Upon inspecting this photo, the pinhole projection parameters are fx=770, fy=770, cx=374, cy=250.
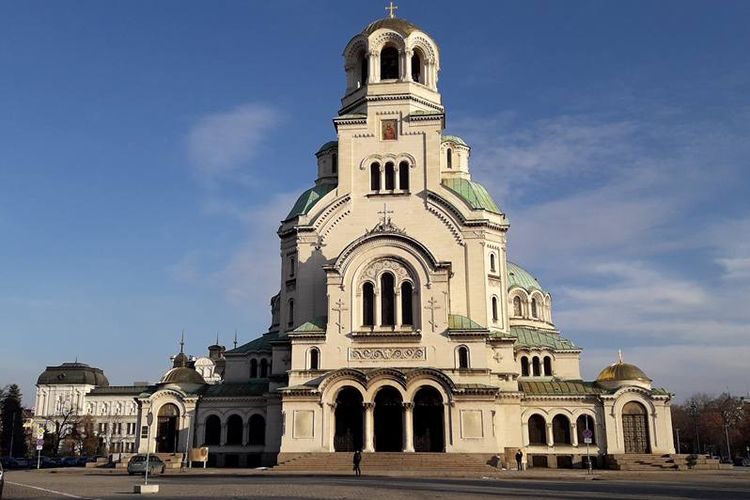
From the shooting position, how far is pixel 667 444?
48.3 meters

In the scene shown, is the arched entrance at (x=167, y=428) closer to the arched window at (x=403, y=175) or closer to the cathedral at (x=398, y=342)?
the cathedral at (x=398, y=342)

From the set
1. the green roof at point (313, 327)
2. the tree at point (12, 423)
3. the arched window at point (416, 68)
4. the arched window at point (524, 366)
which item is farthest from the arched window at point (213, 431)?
the tree at point (12, 423)

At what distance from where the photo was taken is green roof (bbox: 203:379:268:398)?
51750 mm

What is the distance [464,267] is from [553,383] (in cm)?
1002

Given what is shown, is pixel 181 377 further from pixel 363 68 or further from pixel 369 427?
pixel 363 68

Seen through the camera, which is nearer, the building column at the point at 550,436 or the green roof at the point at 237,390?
the building column at the point at 550,436

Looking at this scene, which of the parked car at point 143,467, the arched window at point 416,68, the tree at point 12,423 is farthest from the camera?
the tree at point 12,423

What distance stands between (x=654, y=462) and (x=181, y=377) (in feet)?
102

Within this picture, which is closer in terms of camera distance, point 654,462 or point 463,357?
point 654,462

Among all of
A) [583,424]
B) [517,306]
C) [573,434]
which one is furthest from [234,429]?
[517,306]

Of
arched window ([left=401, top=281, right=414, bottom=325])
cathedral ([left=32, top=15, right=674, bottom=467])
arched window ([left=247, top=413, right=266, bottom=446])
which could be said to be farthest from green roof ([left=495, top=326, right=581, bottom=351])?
arched window ([left=247, top=413, right=266, bottom=446])

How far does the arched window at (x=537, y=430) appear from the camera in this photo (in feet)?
163

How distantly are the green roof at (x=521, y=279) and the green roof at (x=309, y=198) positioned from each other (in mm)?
16200

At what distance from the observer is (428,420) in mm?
45156
